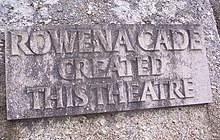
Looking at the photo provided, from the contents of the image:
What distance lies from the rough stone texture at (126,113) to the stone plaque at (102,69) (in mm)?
43

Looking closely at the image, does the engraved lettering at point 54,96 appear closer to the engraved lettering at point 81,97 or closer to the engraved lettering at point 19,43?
the engraved lettering at point 81,97

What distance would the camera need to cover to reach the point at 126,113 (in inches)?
51.6

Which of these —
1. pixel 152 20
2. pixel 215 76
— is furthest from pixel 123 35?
pixel 215 76

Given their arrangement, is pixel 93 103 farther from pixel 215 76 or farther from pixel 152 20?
pixel 215 76

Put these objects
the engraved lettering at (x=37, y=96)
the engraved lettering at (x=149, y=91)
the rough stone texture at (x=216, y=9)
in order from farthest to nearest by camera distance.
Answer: the rough stone texture at (x=216, y=9)
the engraved lettering at (x=149, y=91)
the engraved lettering at (x=37, y=96)

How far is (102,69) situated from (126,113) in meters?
0.20

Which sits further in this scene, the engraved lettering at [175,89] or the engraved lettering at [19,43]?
the engraved lettering at [175,89]

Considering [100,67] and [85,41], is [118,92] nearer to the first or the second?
[100,67]

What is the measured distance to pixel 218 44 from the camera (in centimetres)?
149

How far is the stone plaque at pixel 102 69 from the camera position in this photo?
1.21m

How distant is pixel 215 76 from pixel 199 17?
273 mm

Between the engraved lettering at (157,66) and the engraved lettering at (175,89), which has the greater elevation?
the engraved lettering at (157,66)

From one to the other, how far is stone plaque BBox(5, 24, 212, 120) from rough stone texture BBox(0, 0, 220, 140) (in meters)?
0.04

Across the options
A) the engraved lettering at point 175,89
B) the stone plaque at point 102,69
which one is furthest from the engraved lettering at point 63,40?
the engraved lettering at point 175,89
